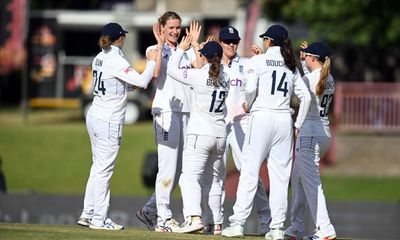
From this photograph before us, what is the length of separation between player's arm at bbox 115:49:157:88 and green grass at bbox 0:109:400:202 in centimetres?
1454

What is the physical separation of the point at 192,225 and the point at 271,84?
2.07 metres

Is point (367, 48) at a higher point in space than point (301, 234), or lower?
higher

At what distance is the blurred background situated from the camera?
24188 mm

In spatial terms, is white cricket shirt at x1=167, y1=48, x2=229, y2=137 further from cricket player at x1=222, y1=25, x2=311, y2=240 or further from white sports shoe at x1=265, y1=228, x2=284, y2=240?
white sports shoe at x1=265, y1=228, x2=284, y2=240

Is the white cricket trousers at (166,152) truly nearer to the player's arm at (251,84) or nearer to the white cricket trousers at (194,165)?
the white cricket trousers at (194,165)

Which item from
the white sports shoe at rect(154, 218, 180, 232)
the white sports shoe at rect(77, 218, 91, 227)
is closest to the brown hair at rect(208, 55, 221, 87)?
the white sports shoe at rect(154, 218, 180, 232)

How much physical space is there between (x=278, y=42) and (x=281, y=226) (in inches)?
86.9

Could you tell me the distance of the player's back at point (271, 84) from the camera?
15.3 m

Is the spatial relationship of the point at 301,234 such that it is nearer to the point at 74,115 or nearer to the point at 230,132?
the point at 230,132

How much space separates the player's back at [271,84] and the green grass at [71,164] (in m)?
14.9

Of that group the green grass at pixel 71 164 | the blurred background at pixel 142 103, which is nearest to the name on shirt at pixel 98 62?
the blurred background at pixel 142 103

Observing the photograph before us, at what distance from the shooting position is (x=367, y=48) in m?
38.8

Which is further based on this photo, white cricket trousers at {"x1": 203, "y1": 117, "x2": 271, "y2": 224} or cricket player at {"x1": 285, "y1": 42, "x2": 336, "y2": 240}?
white cricket trousers at {"x1": 203, "y1": 117, "x2": 271, "y2": 224}

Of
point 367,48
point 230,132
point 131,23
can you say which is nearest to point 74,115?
point 131,23
